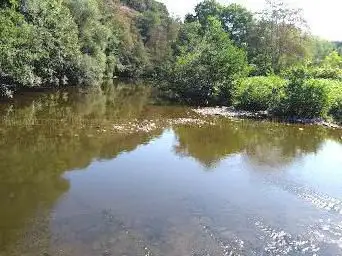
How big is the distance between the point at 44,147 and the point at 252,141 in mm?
10599

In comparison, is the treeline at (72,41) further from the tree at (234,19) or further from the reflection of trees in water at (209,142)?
the reflection of trees in water at (209,142)

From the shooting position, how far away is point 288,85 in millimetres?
31625

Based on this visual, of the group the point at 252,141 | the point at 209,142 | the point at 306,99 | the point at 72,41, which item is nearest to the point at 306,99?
the point at 306,99

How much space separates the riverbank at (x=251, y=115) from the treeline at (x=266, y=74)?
2.01 ft

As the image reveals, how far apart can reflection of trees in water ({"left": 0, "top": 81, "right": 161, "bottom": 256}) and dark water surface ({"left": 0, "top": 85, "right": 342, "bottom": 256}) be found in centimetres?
5

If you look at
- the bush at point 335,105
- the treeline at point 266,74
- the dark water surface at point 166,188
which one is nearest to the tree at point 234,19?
the treeline at point 266,74

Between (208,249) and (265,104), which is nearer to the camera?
(208,249)

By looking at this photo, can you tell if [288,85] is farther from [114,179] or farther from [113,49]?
[113,49]

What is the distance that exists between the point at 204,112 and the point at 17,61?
43.7 feet

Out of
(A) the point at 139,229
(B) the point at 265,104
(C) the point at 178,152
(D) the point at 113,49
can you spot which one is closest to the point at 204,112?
(B) the point at 265,104

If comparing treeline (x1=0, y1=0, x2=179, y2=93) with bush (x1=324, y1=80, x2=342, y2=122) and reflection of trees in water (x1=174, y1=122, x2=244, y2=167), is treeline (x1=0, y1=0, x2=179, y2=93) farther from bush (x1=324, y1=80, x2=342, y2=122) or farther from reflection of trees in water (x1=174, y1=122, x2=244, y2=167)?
bush (x1=324, y1=80, x2=342, y2=122)

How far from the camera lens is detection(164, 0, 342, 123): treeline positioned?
3106 cm

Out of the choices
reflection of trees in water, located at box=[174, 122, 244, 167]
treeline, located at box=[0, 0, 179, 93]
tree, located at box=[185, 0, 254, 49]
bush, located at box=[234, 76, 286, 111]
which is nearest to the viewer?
reflection of trees in water, located at box=[174, 122, 244, 167]

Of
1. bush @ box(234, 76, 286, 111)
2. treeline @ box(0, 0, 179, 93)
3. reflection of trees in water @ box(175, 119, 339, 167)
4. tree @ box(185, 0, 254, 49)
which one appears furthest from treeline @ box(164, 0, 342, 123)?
treeline @ box(0, 0, 179, 93)
